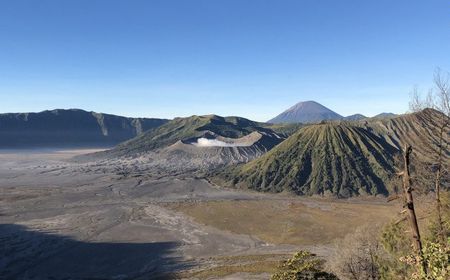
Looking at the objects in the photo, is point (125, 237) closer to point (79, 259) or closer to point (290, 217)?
point (79, 259)

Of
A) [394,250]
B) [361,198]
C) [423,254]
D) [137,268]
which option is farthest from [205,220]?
[423,254]

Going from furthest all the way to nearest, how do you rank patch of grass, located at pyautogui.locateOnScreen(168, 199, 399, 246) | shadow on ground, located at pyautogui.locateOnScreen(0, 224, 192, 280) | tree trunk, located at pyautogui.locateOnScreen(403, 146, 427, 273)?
patch of grass, located at pyautogui.locateOnScreen(168, 199, 399, 246)
shadow on ground, located at pyautogui.locateOnScreen(0, 224, 192, 280)
tree trunk, located at pyautogui.locateOnScreen(403, 146, 427, 273)

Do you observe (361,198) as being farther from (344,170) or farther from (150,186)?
(150,186)

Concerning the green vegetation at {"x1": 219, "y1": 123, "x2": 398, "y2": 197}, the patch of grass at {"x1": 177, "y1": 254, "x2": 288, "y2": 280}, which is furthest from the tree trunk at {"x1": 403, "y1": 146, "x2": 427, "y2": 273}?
the green vegetation at {"x1": 219, "y1": 123, "x2": 398, "y2": 197}

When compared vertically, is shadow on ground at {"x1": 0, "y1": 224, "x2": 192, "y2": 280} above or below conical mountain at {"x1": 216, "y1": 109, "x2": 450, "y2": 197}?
below

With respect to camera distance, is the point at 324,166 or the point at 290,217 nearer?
the point at 290,217

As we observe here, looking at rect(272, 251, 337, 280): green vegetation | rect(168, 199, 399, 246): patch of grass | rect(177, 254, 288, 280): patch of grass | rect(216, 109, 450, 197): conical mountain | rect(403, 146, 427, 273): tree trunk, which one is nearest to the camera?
rect(403, 146, 427, 273): tree trunk

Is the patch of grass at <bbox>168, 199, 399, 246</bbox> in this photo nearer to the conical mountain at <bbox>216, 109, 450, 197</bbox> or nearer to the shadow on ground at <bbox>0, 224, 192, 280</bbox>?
the conical mountain at <bbox>216, 109, 450, 197</bbox>

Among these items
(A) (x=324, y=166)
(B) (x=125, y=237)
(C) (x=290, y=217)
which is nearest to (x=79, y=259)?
(B) (x=125, y=237)
